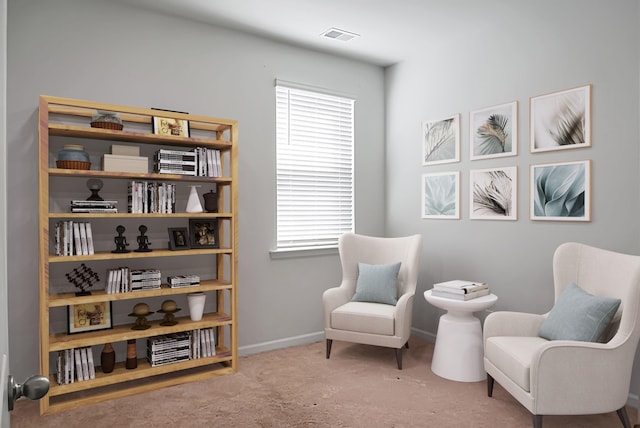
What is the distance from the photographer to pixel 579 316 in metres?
2.53

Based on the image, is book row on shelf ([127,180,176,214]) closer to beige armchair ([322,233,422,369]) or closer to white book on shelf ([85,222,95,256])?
white book on shelf ([85,222,95,256])

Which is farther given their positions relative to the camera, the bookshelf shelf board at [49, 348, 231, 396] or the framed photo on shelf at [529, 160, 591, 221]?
the framed photo on shelf at [529, 160, 591, 221]

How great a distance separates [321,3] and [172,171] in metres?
1.73

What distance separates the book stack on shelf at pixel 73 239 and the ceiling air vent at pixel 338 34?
2.55m

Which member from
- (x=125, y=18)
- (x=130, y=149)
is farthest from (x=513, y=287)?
(x=125, y=18)

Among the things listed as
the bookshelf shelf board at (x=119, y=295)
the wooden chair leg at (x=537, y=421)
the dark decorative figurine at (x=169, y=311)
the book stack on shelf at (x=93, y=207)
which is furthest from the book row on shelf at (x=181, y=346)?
the wooden chair leg at (x=537, y=421)

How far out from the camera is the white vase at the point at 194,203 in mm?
3297

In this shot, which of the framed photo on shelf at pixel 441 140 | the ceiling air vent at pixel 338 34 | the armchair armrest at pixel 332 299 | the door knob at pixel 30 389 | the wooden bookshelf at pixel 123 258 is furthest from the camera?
the framed photo on shelf at pixel 441 140

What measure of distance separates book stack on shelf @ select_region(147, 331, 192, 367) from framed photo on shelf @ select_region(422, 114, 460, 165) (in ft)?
9.21

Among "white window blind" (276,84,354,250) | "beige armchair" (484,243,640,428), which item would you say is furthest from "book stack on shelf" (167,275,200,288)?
"beige armchair" (484,243,640,428)

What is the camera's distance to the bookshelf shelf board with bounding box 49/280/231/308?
2801 mm

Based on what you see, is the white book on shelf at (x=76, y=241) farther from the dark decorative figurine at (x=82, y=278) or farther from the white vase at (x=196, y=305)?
the white vase at (x=196, y=305)

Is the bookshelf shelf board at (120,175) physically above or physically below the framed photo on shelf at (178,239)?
above

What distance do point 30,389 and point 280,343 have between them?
10.9ft
